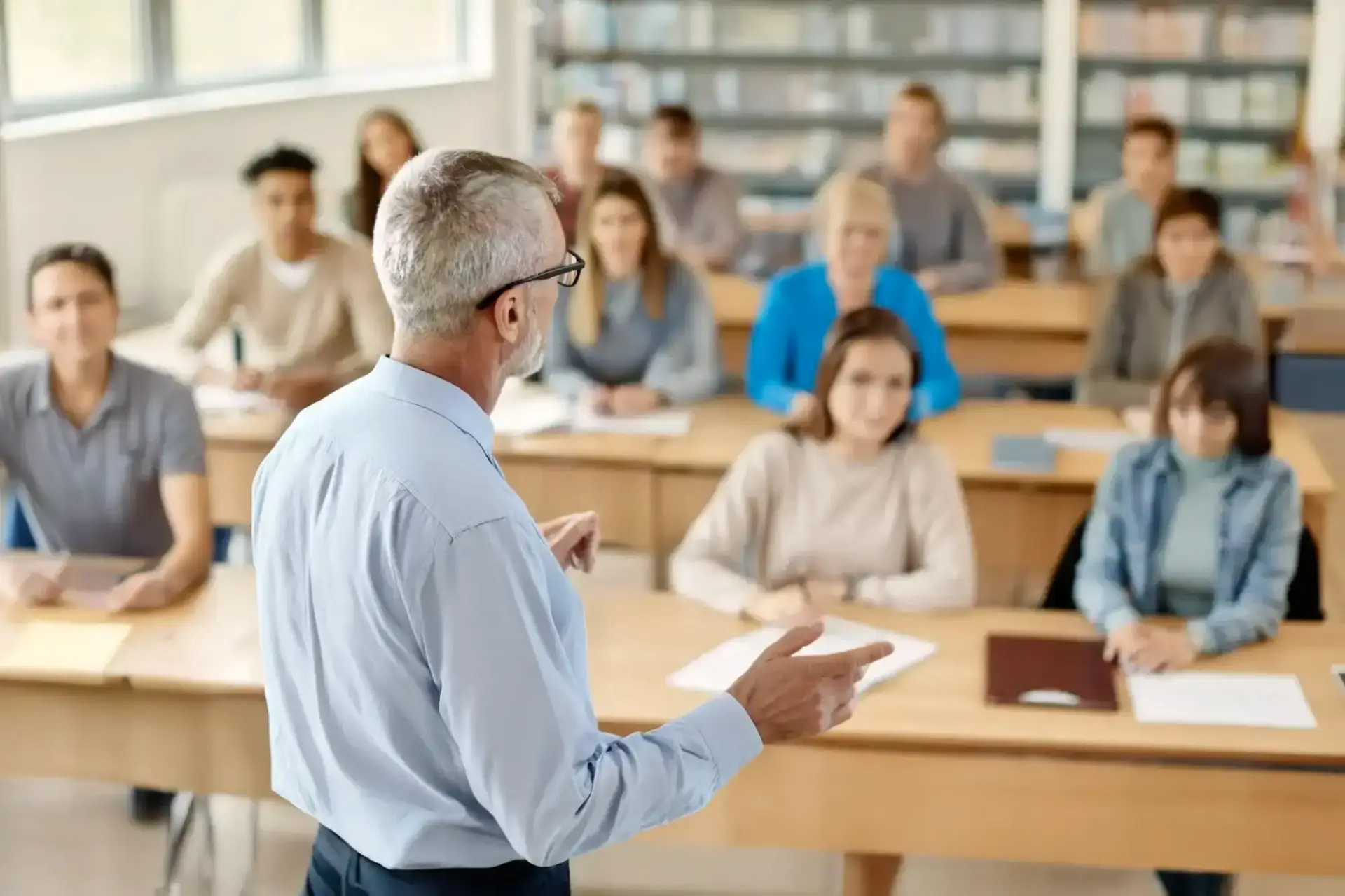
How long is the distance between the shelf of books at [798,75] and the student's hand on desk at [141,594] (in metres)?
5.54

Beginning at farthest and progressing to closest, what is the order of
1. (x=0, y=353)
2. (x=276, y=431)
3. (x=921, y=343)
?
(x=0, y=353)
(x=921, y=343)
(x=276, y=431)

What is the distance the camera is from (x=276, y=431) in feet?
12.9

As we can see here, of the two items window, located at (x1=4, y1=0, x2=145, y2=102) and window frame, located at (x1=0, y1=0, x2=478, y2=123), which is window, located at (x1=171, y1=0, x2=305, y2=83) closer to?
window frame, located at (x1=0, y1=0, x2=478, y2=123)

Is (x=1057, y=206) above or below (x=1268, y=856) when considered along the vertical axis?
above

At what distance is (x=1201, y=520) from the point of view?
2906 mm

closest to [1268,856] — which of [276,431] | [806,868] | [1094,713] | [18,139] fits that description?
[1094,713]

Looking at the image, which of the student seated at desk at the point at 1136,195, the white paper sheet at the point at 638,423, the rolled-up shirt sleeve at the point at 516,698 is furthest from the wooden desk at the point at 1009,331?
the rolled-up shirt sleeve at the point at 516,698

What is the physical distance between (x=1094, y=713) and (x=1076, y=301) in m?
3.06

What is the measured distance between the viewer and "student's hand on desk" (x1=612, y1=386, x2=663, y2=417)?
13.5ft

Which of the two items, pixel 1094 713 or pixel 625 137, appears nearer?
pixel 1094 713

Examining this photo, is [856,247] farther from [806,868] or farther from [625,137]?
[625,137]

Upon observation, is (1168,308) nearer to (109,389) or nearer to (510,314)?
(109,389)

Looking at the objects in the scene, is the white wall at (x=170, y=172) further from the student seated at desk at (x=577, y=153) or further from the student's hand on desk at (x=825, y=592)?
the student's hand on desk at (x=825, y=592)

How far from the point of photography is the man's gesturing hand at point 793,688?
4.92ft
